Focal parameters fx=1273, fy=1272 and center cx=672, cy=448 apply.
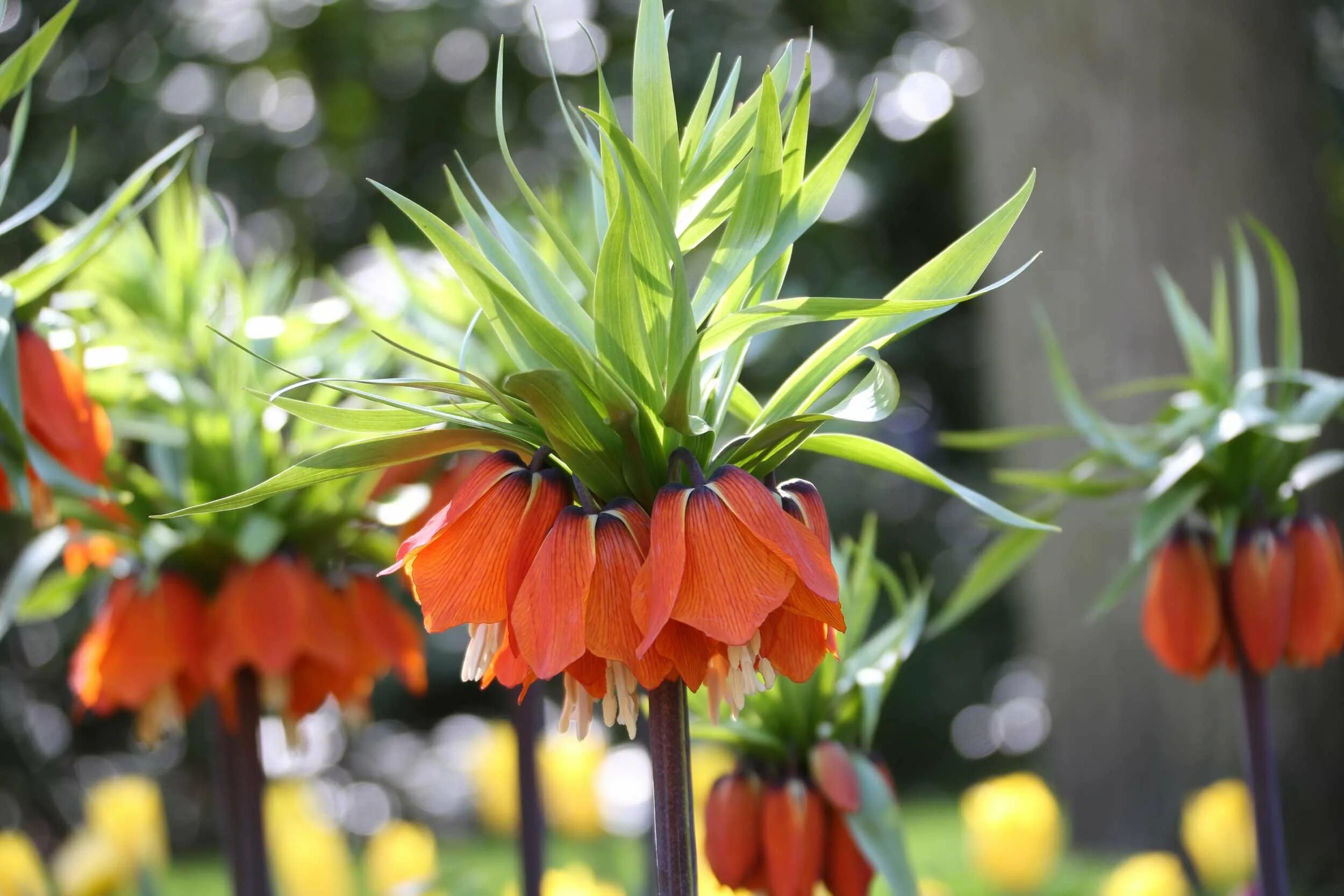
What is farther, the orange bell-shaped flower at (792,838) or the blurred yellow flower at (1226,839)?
the blurred yellow flower at (1226,839)

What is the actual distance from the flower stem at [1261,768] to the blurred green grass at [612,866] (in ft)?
1.97

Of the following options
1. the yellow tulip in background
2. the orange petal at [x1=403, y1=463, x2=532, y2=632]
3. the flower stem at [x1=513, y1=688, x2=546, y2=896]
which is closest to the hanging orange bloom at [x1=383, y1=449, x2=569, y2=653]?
the orange petal at [x1=403, y1=463, x2=532, y2=632]

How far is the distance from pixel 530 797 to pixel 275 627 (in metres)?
0.34

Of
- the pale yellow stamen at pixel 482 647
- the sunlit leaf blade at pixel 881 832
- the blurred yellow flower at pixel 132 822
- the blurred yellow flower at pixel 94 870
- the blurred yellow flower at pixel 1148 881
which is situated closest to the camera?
the pale yellow stamen at pixel 482 647

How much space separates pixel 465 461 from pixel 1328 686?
1.98 metres

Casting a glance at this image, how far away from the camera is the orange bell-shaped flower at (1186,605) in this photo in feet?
3.86

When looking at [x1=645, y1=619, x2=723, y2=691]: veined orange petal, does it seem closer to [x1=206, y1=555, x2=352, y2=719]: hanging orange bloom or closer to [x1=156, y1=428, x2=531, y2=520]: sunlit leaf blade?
[x1=156, y1=428, x2=531, y2=520]: sunlit leaf blade

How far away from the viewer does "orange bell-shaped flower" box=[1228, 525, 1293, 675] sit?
3.71 feet

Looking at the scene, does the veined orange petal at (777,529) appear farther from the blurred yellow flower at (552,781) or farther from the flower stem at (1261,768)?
the blurred yellow flower at (552,781)

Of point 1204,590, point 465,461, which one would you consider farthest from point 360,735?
point 1204,590

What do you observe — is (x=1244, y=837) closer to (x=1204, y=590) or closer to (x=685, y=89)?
(x=1204, y=590)

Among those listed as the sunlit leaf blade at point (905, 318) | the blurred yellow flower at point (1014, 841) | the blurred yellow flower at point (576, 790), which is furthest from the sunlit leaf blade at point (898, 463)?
the blurred yellow flower at point (576, 790)

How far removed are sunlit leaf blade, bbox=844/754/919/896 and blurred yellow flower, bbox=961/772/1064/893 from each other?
774mm

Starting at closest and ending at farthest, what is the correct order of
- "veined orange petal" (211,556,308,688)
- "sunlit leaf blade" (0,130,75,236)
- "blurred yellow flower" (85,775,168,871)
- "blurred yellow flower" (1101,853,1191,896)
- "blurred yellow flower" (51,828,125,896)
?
"sunlit leaf blade" (0,130,75,236) < "veined orange petal" (211,556,308,688) < "blurred yellow flower" (1101,853,1191,896) < "blurred yellow flower" (51,828,125,896) < "blurred yellow flower" (85,775,168,871)
